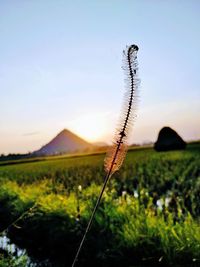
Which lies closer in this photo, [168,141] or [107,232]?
[107,232]

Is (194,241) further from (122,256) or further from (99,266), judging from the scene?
(99,266)

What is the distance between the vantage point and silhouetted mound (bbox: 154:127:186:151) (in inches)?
2566

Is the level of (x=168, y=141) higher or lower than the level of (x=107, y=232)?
higher

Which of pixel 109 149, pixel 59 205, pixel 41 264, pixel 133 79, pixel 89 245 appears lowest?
pixel 41 264

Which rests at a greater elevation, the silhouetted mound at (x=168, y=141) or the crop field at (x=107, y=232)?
the silhouetted mound at (x=168, y=141)

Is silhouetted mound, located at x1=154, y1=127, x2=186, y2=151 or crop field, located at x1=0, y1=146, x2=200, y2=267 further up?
silhouetted mound, located at x1=154, y1=127, x2=186, y2=151

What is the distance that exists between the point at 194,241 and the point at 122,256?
120cm

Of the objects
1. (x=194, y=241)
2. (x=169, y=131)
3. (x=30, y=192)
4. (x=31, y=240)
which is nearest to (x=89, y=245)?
(x=194, y=241)

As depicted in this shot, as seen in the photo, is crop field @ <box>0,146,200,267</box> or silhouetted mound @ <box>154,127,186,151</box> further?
silhouetted mound @ <box>154,127,186,151</box>

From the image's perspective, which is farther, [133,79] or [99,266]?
[99,266]

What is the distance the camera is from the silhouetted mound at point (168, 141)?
65188 millimetres

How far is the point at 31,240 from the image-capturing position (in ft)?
31.0

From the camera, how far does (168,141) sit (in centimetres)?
6656

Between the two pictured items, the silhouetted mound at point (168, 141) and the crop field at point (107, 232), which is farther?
the silhouetted mound at point (168, 141)
